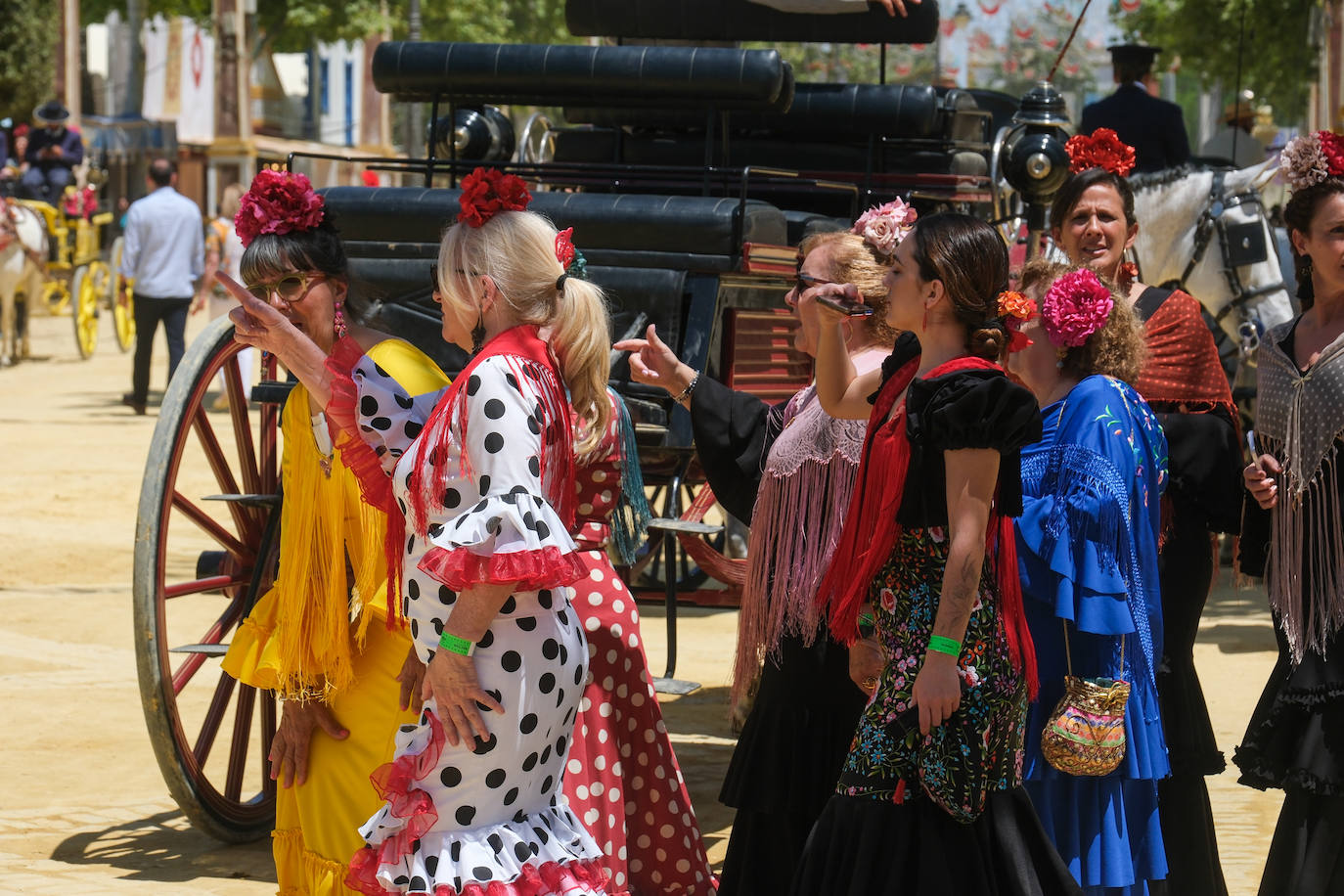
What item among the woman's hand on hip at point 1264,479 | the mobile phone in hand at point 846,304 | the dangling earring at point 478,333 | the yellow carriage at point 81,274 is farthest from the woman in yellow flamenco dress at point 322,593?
the yellow carriage at point 81,274

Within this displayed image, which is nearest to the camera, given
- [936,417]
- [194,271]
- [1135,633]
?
[936,417]

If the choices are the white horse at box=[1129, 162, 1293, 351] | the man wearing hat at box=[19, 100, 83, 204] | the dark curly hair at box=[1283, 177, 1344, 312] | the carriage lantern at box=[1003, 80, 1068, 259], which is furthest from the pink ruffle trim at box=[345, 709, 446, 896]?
the man wearing hat at box=[19, 100, 83, 204]

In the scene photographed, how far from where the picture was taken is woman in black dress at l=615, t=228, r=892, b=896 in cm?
395

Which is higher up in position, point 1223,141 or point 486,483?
point 1223,141

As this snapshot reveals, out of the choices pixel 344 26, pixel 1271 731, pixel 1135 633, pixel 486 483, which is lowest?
pixel 1271 731

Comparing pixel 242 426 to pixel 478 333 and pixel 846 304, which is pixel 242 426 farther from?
pixel 846 304

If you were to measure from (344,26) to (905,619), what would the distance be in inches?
1199

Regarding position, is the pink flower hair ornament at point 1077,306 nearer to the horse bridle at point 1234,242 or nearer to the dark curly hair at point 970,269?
the dark curly hair at point 970,269

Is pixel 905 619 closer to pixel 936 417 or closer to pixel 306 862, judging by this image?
pixel 936 417

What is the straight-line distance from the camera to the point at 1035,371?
396 centimetres

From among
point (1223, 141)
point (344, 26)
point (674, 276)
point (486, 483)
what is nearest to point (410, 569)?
point (486, 483)

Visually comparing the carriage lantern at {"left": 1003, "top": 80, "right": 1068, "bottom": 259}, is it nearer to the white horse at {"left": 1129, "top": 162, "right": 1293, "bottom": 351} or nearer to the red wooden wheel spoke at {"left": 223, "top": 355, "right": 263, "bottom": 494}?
the white horse at {"left": 1129, "top": 162, "right": 1293, "bottom": 351}

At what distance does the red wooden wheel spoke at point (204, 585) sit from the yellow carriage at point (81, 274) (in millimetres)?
15147

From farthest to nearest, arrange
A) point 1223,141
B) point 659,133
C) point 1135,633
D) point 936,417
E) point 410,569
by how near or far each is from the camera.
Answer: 1. point 1223,141
2. point 659,133
3. point 1135,633
4. point 410,569
5. point 936,417
